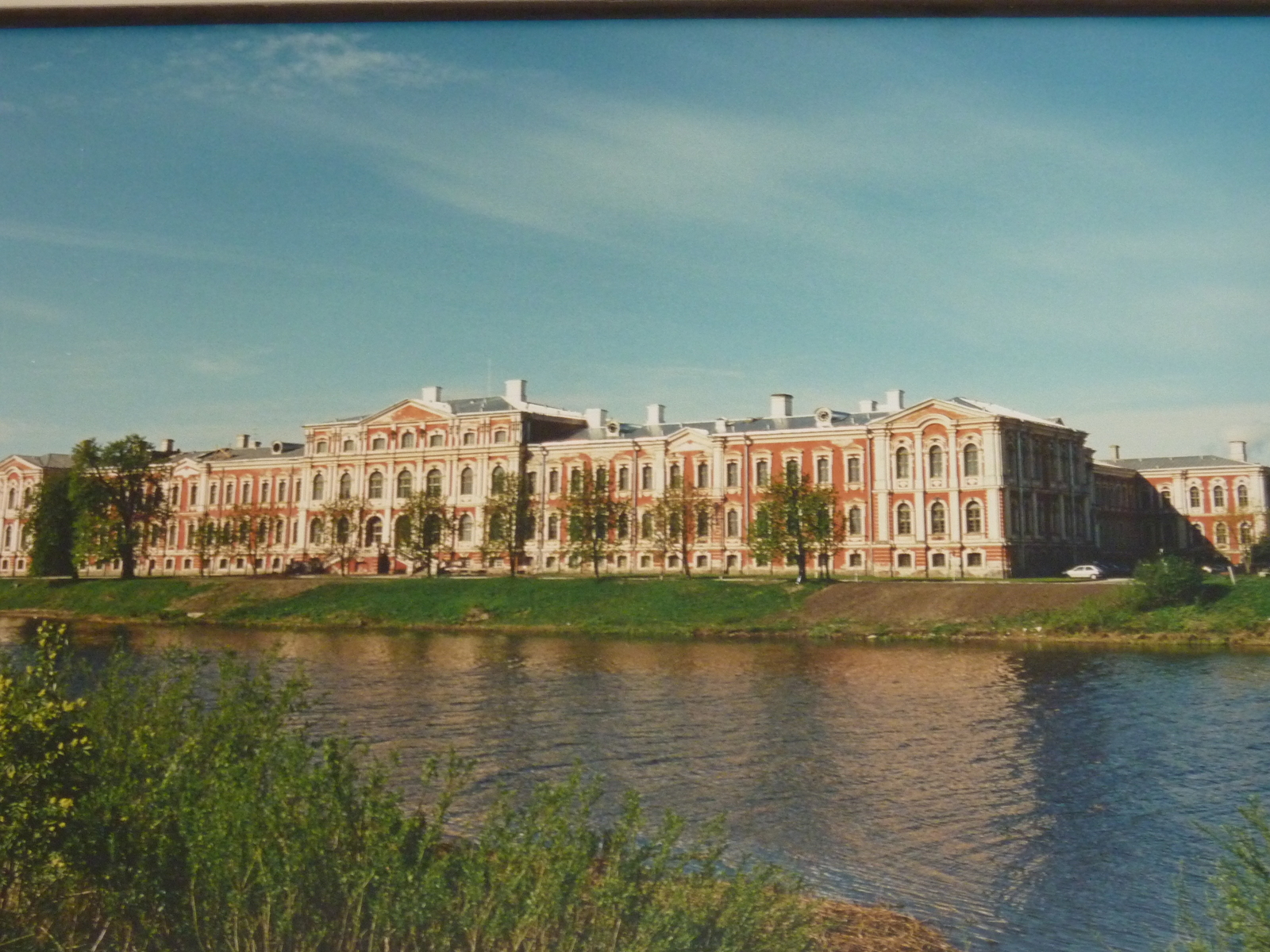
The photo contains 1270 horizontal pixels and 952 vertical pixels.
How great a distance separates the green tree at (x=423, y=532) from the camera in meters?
38.4

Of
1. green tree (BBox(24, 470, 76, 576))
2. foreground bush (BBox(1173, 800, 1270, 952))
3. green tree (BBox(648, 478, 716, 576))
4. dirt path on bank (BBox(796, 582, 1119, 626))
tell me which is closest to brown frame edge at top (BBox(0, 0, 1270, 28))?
foreground bush (BBox(1173, 800, 1270, 952))

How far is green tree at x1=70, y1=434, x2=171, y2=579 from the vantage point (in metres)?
12.5

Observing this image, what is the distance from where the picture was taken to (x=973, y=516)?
1670 inches

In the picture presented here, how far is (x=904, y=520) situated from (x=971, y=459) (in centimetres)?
377

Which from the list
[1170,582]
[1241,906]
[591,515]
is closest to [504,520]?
[591,515]

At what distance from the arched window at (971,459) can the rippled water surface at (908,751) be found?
19418 mm

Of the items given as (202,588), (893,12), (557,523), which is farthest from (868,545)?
(893,12)

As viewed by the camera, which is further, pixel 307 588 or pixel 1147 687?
pixel 307 588

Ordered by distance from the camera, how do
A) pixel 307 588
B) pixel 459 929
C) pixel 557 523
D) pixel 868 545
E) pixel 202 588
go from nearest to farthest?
1. pixel 459 929
2. pixel 202 588
3. pixel 307 588
4. pixel 868 545
5. pixel 557 523

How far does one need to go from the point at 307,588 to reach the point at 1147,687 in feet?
59.2

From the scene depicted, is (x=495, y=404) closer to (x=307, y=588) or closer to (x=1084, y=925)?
(x=307, y=588)

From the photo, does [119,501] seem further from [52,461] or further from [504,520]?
[504,520]

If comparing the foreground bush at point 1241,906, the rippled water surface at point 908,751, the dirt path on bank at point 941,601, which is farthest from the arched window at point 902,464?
the foreground bush at point 1241,906

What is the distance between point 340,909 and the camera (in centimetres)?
499
